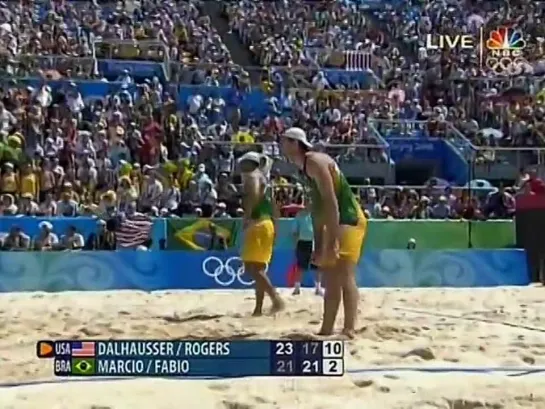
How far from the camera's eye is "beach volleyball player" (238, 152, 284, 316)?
29.9ft

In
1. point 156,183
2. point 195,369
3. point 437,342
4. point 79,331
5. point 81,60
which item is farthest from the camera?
point 81,60

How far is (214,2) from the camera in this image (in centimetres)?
2677

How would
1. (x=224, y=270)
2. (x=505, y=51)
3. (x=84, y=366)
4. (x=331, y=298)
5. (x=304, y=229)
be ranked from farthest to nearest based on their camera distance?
1. (x=505, y=51)
2. (x=224, y=270)
3. (x=304, y=229)
4. (x=331, y=298)
5. (x=84, y=366)

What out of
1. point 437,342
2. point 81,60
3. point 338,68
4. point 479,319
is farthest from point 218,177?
point 437,342

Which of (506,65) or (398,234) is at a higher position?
(506,65)

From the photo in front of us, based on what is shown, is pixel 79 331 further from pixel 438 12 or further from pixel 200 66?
pixel 438 12

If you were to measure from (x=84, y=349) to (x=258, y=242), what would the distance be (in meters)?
3.89

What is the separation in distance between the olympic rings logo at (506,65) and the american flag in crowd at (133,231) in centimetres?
1266

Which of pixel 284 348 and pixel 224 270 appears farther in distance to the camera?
pixel 224 270

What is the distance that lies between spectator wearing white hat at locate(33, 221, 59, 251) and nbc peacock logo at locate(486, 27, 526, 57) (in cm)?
1459

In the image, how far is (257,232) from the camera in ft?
30.1

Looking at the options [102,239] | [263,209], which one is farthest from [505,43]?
[263,209]

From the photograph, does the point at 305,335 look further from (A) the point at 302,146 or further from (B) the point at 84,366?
(B) the point at 84,366

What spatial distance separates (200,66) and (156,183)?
209 inches
